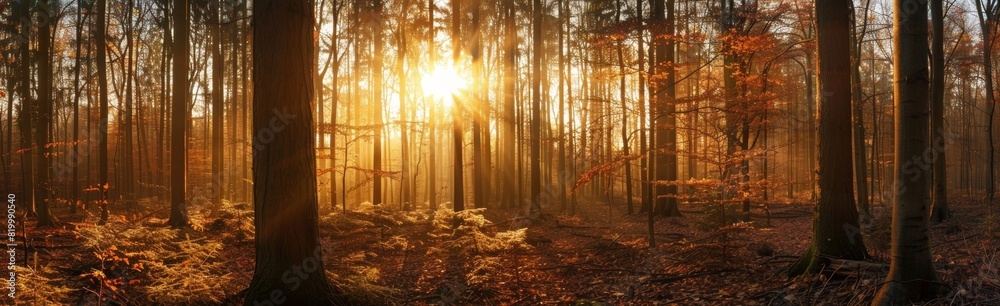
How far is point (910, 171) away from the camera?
4117 mm

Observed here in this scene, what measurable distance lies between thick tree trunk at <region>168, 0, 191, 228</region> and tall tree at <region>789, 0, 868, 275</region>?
13.2m

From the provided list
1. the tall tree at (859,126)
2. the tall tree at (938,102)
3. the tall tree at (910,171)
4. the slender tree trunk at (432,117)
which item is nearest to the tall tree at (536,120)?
the slender tree trunk at (432,117)

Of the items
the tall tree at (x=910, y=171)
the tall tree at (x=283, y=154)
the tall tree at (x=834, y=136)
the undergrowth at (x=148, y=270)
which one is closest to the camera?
the tall tree at (x=910, y=171)

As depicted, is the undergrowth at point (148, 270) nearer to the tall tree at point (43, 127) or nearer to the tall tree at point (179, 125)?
the tall tree at point (179, 125)

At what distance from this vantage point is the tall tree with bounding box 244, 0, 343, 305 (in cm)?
549

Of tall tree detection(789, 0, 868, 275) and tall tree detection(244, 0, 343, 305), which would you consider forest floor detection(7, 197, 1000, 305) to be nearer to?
tall tree detection(789, 0, 868, 275)

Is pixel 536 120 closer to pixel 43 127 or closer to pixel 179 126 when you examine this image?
pixel 179 126

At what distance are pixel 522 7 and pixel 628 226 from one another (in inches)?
509

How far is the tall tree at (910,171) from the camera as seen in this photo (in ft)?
13.9

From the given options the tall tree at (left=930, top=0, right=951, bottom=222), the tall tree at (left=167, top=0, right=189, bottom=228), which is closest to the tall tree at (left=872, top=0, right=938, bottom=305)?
the tall tree at (left=930, top=0, right=951, bottom=222)

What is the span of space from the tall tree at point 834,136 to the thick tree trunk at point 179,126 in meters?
13.2

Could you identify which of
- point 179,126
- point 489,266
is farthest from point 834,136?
point 179,126

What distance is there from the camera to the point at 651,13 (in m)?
17.9

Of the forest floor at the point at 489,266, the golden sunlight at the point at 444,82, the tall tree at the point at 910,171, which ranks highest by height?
the golden sunlight at the point at 444,82
